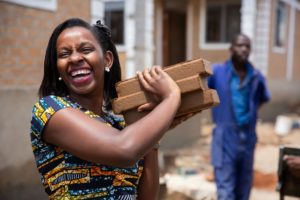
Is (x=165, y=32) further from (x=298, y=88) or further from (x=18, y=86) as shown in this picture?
(x=18, y=86)

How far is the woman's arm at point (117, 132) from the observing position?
4.15 ft

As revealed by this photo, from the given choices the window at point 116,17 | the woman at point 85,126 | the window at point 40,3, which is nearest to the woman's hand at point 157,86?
the woman at point 85,126

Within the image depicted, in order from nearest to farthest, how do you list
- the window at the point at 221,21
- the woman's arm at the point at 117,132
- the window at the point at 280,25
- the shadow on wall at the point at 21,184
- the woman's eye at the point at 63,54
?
the woman's arm at the point at 117,132
the woman's eye at the point at 63,54
the shadow on wall at the point at 21,184
the window at the point at 221,21
the window at the point at 280,25

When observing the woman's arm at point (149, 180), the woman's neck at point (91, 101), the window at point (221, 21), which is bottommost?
the woman's arm at point (149, 180)

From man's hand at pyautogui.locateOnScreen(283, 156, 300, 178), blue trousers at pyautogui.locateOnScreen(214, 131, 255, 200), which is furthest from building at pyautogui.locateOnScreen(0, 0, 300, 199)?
man's hand at pyautogui.locateOnScreen(283, 156, 300, 178)

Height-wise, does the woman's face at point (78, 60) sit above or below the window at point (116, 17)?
below

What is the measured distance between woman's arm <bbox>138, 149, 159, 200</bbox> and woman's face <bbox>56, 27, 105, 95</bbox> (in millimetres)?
369

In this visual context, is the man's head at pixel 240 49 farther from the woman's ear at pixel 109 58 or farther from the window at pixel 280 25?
the window at pixel 280 25

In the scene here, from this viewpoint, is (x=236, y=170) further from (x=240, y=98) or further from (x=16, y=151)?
(x=16, y=151)

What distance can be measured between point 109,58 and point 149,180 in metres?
0.49

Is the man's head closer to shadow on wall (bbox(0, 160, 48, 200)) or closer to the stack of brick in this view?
shadow on wall (bbox(0, 160, 48, 200))

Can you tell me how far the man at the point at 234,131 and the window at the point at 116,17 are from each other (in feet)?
29.6

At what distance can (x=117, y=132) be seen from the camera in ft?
4.25

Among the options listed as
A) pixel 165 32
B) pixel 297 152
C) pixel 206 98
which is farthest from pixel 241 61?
pixel 165 32
